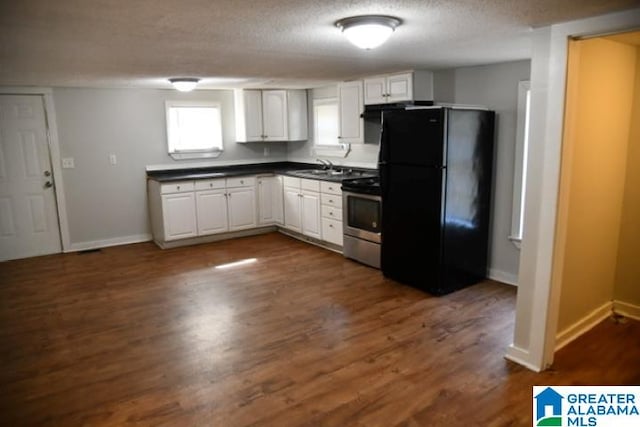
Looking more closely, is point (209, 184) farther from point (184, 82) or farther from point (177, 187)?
point (184, 82)

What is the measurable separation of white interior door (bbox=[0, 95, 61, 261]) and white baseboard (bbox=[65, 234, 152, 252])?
1.00 ft

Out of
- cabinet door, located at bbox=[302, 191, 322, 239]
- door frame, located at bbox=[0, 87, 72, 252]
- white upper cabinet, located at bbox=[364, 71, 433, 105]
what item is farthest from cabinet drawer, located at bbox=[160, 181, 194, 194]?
white upper cabinet, located at bbox=[364, 71, 433, 105]

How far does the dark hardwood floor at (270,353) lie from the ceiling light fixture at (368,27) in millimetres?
2004

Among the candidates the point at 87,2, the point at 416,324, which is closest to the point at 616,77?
the point at 416,324

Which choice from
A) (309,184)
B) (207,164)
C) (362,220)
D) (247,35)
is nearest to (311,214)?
(309,184)

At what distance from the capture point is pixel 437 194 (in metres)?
3.75

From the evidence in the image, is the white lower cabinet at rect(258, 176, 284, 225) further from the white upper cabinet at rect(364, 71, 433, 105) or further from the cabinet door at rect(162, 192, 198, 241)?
the white upper cabinet at rect(364, 71, 433, 105)

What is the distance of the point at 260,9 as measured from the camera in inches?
79.8

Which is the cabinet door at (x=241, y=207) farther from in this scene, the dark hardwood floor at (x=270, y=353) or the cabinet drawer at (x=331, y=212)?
the dark hardwood floor at (x=270, y=353)

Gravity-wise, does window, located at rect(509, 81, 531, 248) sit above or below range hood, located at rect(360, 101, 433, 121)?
below

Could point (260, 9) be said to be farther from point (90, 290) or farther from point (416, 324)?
point (90, 290)

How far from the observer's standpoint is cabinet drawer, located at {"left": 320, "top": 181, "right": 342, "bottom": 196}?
516cm

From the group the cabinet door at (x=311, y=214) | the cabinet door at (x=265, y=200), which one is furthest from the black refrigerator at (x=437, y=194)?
the cabinet door at (x=265, y=200)

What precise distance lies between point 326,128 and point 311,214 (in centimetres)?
142
